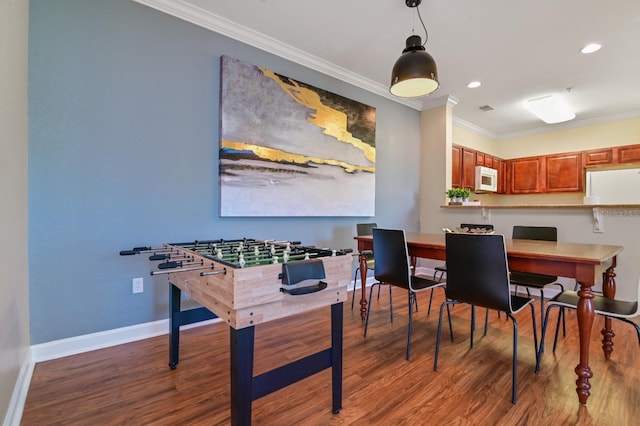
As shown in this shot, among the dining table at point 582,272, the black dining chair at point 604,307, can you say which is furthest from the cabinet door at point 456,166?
the black dining chair at point 604,307

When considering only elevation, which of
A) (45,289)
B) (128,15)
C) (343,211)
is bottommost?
(45,289)

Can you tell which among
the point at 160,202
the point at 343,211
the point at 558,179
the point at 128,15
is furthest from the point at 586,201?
the point at 128,15

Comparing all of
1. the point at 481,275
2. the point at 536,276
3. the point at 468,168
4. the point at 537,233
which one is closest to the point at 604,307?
→ the point at 481,275

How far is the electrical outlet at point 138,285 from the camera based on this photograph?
7.53 feet

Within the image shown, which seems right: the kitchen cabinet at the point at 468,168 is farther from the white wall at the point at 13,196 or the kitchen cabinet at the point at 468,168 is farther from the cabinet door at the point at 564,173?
the white wall at the point at 13,196

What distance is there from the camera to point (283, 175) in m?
3.06

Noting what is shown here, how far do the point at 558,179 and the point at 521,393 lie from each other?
204 inches

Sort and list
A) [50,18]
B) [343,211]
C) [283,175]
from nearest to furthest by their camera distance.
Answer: [50,18] → [283,175] → [343,211]

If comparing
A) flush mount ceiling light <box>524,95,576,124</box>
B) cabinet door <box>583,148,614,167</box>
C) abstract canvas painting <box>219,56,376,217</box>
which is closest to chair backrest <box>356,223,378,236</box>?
abstract canvas painting <box>219,56,376,217</box>

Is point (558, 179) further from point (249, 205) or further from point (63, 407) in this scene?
point (63, 407)

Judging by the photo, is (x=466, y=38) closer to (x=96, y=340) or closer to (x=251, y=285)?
(x=251, y=285)

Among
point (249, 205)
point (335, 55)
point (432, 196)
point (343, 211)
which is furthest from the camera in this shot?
point (432, 196)

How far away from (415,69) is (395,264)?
55.9 inches

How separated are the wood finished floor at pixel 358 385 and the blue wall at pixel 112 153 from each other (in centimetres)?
45
